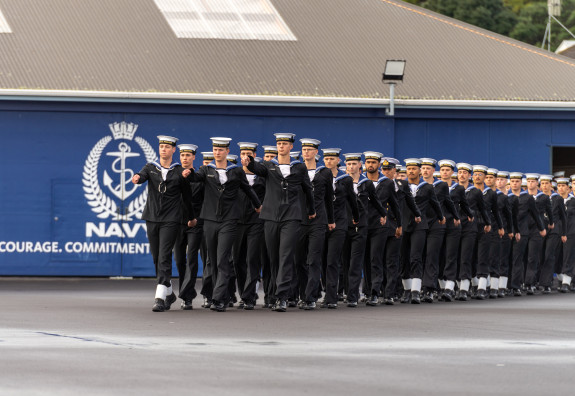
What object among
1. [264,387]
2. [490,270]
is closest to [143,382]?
[264,387]

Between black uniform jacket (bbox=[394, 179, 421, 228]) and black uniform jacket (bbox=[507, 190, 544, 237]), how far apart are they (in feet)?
13.6

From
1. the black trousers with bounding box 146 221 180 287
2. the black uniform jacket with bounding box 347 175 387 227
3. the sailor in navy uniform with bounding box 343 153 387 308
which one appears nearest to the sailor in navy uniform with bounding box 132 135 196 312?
the black trousers with bounding box 146 221 180 287

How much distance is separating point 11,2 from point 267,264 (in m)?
13.0

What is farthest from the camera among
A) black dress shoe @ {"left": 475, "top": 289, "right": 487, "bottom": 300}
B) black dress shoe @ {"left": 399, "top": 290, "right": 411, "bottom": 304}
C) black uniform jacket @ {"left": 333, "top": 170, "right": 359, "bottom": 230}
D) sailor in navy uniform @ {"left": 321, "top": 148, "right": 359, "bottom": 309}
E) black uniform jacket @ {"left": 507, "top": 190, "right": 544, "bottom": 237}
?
black uniform jacket @ {"left": 507, "top": 190, "right": 544, "bottom": 237}

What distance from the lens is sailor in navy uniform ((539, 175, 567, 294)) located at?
77.3 ft

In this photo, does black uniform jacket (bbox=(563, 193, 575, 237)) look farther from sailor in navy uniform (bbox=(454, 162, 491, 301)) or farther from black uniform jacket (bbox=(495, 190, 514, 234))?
sailor in navy uniform (bbox=(454, 162, 491, 301))

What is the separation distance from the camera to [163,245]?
1627 cm

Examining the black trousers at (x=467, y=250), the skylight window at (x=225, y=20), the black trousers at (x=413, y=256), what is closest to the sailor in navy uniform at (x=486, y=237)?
the black trousers at (x=467, y=250)

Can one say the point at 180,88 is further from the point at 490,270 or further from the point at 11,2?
the point at 490,270

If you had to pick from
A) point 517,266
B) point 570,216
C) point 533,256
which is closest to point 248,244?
point 517,266

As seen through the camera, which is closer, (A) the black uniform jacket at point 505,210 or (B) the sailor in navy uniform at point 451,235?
(B) the sailor in navy uniform at point 451,235

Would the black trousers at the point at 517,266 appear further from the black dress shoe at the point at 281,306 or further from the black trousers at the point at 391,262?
the black dress shoe at the point at 281,306

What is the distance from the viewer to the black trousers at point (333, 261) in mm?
17484

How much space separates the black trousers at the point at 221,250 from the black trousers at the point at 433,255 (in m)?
3.77
